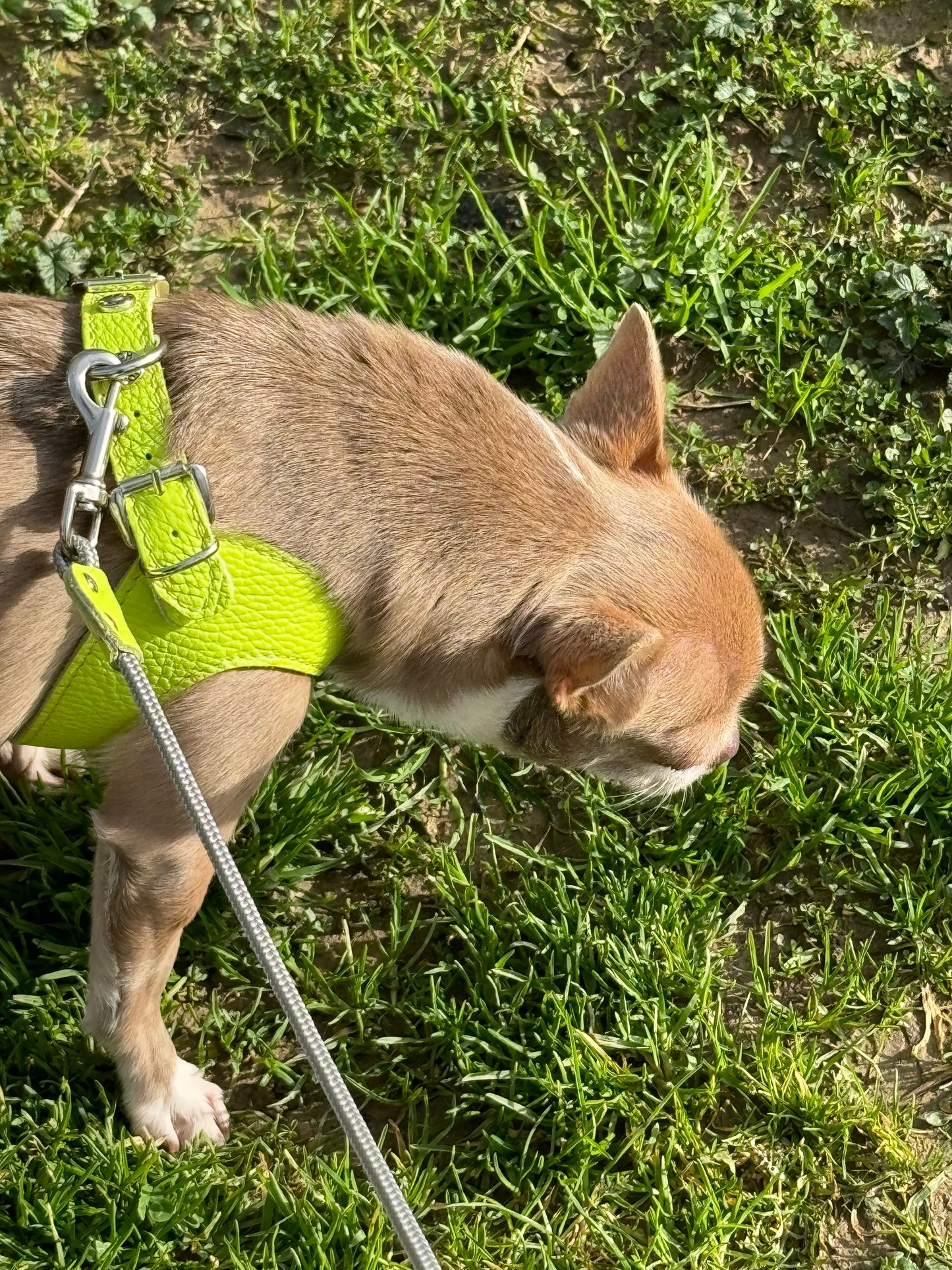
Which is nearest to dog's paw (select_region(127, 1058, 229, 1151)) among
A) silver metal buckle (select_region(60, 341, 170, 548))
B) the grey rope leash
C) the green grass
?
the green grass

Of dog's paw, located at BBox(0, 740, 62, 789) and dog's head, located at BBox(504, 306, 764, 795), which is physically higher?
dog's head, located at BBox(504, 306, 764, 795)

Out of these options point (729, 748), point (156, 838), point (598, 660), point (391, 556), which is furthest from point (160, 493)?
point (729, 748)

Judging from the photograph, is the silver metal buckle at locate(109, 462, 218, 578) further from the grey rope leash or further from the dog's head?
the dog's head

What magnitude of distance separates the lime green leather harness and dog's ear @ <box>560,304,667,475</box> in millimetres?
918

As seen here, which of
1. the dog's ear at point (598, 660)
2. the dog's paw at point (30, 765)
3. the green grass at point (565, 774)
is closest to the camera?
the dog's ear at point (598, 660)

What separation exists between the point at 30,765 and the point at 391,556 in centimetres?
185

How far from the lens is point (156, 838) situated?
3008mm

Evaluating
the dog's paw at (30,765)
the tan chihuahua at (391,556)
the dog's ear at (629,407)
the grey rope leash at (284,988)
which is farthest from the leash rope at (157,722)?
the dog's paw at (30,765)

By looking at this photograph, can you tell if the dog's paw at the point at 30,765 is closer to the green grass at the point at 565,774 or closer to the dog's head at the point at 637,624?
the green grass at the point at 565,774

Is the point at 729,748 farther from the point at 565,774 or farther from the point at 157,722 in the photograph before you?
the point at 157,722

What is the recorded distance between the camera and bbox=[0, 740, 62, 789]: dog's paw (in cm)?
402

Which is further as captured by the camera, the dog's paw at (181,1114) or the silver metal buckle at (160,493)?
the dog's paw at (181,1114)

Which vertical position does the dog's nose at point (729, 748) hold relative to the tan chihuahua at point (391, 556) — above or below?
below

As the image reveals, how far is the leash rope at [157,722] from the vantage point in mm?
1955
